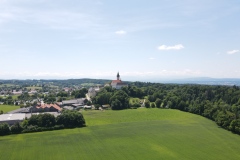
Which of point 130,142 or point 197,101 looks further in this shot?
point 197,101

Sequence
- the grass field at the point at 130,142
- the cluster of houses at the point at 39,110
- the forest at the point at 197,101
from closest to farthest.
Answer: the grass field at the point at 130,142 → the cluster of houses at the point at 39,110 → the forest at the point at 197,101

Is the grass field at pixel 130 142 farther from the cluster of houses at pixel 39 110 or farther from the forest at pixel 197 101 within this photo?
the cluster of houses at pixel 39 110

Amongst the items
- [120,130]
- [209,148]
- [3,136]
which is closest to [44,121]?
[3,136]

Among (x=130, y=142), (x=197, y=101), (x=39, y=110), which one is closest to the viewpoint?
(x=130, y=142)

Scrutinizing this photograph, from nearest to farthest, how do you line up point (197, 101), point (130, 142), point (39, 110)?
point (130, 142) < point (39, 110) < point (197, 101)

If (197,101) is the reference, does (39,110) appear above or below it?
below

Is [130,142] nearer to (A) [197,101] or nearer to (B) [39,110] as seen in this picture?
(B) [39,110]

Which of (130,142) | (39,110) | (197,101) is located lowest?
(130,142)

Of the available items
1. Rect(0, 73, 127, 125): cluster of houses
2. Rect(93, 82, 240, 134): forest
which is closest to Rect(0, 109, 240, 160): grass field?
Rect(93, 82, 240, 134): forest

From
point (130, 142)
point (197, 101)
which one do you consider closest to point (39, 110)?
point (130, 142)

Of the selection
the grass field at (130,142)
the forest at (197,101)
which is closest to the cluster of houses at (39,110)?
the forest at (197,101)
